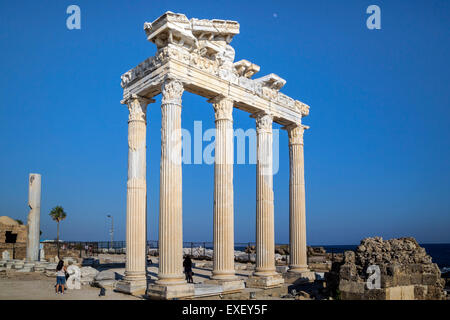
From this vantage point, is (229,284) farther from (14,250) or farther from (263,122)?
(14,250)

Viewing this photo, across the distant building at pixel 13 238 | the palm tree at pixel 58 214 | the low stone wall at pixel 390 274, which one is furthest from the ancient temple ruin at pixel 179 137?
the palm tree at pixel 58 214

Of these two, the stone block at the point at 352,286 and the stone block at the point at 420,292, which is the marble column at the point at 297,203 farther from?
the stone block at the point at 420,292

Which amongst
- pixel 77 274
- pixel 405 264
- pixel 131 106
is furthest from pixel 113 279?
pixel 405 264

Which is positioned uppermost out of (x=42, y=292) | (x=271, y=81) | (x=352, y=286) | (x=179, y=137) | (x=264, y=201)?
(x=271, y=81)

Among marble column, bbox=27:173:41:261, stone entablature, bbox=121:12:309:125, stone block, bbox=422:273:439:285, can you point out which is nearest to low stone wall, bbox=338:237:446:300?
stone block, bbox=422:273:439:285

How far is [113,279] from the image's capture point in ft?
62.0

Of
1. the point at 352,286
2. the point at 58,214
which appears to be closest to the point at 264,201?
the point at 352,286

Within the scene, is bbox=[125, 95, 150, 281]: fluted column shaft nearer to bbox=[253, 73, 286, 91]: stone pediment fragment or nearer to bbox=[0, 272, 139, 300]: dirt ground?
bbox=[0, 272, 139, 300]: dirt ground

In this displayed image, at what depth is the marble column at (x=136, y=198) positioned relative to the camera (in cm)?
1722

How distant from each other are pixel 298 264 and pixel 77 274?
38.6 feet

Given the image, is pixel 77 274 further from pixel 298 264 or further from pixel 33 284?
pixel 298 264

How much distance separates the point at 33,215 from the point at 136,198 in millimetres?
15918

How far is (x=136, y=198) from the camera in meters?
17.7

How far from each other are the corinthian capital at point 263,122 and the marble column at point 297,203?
3106mm
